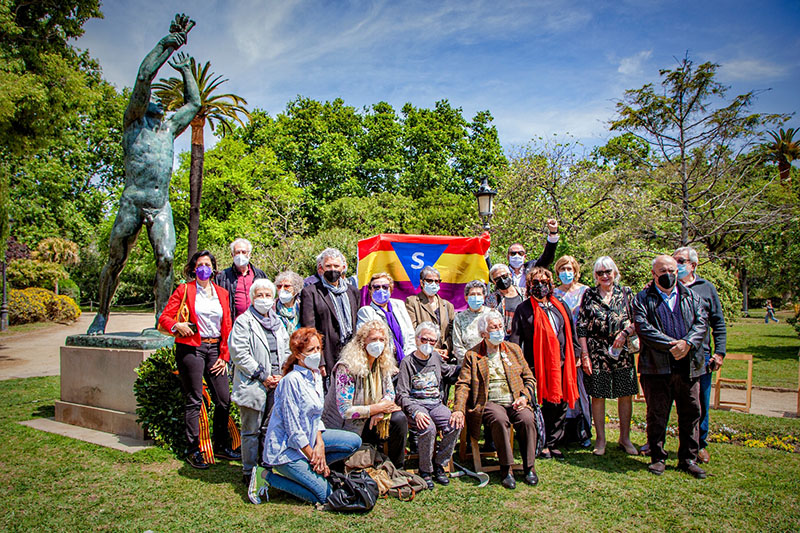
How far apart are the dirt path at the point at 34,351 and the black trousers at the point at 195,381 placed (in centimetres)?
919

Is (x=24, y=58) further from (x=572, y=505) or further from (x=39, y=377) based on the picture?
(x=572, y=505)

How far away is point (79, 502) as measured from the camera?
453 cm

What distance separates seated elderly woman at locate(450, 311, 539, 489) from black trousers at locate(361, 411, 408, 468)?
0.49 m

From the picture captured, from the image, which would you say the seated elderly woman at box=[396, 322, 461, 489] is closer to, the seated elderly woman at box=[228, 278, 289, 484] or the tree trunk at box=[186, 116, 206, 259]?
the seated elderly woman at box=[228, 278, 289, 484]

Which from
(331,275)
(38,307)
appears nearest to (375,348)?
(331,275)

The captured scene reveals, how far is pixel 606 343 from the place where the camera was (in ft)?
19.2

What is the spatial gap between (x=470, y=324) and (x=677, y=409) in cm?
226

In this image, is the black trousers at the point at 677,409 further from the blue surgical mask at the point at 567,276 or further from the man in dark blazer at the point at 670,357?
the blue surgical mask at the point at 567,276

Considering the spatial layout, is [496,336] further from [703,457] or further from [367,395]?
[703,457]

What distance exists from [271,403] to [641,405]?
275 inches

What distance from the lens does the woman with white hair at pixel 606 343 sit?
18.9 ft

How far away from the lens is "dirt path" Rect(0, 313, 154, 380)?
511 inches

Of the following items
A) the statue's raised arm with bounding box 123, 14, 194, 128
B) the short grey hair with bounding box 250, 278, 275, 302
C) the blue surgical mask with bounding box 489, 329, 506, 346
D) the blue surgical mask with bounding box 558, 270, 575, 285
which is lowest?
the blue surgical mask with bounding box 489, 329, 506, 346

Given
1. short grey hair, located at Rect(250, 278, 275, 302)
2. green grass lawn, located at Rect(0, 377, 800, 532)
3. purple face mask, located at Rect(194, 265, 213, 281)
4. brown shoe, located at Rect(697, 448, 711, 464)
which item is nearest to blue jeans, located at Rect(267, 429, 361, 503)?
green grass lawn, located at Rect(0, 377, 800, 532)
